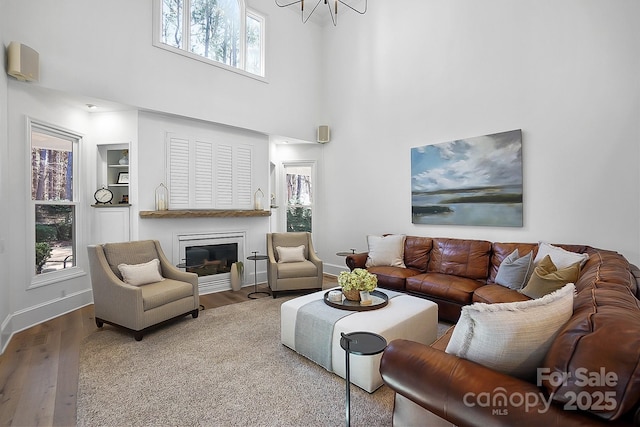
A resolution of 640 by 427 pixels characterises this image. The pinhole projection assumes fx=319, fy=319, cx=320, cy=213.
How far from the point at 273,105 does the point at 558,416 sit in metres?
5.49

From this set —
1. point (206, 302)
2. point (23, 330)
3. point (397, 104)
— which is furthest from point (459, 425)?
point (397, 104)

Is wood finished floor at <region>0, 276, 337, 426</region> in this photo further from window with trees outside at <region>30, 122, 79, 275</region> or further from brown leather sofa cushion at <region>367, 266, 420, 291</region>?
brown leather sofa cushion at <region>367, 266, 420, 291</region>

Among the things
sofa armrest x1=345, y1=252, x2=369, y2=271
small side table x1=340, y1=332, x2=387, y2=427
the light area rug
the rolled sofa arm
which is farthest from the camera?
sofa armrest x1=345, y1=252, x2=369, y2=271

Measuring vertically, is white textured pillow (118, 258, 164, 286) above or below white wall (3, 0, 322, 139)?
below

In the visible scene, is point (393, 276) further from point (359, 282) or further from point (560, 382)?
point (560, 382)

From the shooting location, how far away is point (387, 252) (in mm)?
4637

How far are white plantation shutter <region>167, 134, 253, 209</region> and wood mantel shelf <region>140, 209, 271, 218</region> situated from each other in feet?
0.21

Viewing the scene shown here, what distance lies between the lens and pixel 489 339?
1.32m

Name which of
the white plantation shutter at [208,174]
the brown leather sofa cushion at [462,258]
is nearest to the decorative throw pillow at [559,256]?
the brown leather sofa cushion at [462,258]

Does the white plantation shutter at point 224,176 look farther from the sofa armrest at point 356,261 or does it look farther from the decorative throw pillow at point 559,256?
the decorative throw pillow at point 559,256

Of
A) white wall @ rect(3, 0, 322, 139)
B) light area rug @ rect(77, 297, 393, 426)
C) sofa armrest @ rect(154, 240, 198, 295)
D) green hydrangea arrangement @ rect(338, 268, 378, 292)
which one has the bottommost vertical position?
light area rug @ rect(77, 297, 393, 426)

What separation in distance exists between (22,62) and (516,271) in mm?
5385

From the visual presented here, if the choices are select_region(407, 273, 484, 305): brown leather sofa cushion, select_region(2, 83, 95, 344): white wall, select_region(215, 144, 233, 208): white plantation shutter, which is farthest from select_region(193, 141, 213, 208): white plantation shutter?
select_region(407, 273, 484, 305): brown leather sofa cushion

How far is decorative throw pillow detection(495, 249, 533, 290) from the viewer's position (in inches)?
130
